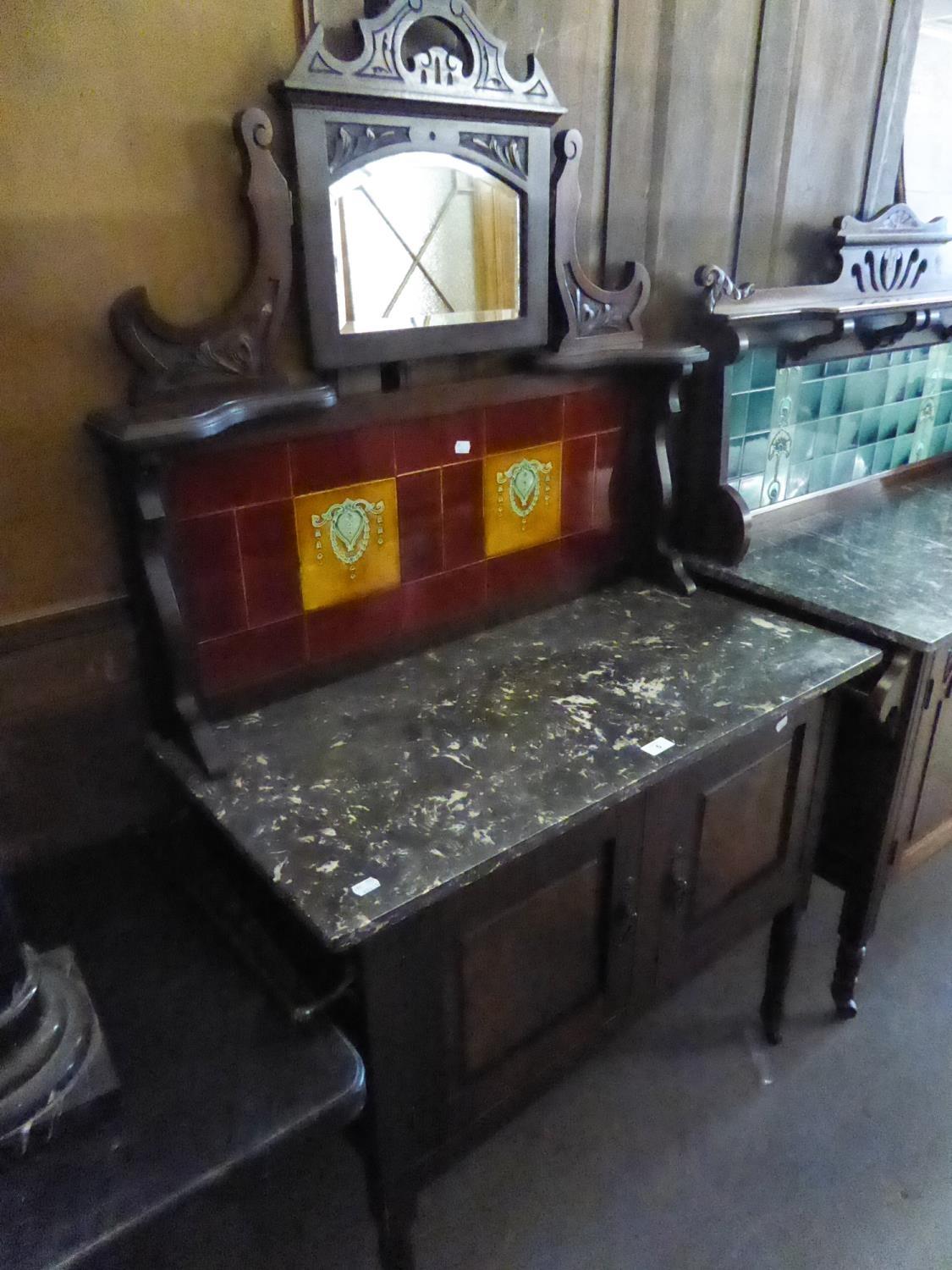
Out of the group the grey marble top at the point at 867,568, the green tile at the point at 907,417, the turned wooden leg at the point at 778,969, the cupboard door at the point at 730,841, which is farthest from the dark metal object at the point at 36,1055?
the green tile at the point at 907,417

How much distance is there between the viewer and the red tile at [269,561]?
133 cm

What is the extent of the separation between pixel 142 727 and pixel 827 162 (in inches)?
68.8

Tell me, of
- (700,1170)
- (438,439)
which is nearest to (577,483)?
(438,439)

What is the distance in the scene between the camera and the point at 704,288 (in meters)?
1.72

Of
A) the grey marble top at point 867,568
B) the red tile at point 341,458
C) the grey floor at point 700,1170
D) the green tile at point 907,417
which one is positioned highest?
the red tile at point 341,458

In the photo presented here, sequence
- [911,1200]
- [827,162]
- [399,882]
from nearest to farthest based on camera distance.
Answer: [399,882], [911,1200], [827,162]

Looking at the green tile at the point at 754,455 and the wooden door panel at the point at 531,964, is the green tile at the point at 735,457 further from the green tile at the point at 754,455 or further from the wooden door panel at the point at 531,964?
the wooden door panel at the point at 531,964

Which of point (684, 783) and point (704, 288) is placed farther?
point (704, 288)

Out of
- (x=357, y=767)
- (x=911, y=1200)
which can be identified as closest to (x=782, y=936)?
(x=911, y=1200)

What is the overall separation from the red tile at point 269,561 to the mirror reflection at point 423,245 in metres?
0.29

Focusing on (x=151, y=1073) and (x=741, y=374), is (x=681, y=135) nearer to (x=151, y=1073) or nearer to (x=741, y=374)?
(x=741, y=374)

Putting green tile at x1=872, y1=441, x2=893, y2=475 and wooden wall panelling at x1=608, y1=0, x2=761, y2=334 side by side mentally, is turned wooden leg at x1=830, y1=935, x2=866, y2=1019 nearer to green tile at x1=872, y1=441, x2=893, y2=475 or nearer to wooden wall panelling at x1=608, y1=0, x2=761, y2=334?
green tile at x1=872, y1=441, x2=893, y2=475

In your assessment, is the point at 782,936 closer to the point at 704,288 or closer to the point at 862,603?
the point at 862,603

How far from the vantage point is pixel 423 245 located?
1.35m
